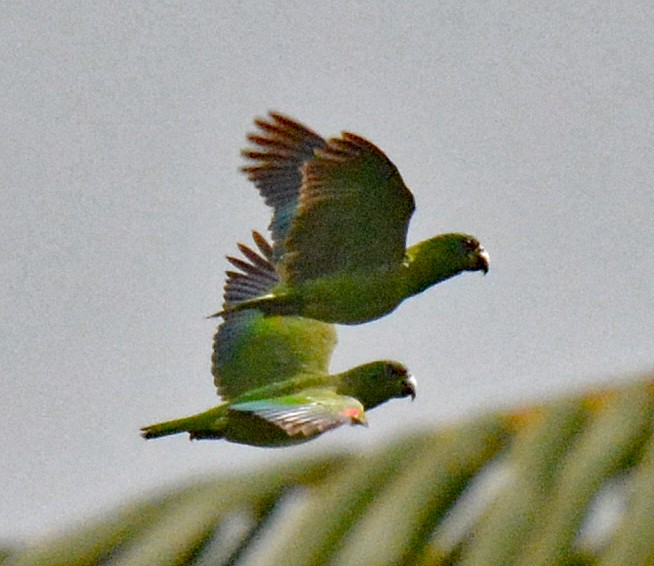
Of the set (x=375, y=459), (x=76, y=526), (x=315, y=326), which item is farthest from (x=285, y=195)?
(x=76, y=526)

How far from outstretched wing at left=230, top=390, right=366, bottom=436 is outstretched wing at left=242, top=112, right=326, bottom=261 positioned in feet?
3.65

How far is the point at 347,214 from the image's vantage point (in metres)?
5.23

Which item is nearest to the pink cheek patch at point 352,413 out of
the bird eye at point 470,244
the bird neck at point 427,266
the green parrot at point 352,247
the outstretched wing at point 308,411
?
the outstretched wing at point 308,411

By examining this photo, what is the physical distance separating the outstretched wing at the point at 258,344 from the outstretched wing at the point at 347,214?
46cm

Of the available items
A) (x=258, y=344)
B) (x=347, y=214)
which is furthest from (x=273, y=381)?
(x=347, y=214)

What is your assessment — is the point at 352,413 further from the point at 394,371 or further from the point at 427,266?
the point at 394,371

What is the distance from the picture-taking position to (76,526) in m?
6.08

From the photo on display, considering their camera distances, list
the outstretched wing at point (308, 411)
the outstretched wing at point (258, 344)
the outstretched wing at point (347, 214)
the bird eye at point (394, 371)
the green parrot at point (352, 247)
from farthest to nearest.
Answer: the outstretched wing at point (258, 344) → the bird eye at point (394, 371) → the outstretched wing at point (347, 214) → the green parrot at point (352, 247) → the outstretched wing at point (308, 411)

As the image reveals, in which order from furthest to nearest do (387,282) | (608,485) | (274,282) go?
(274,282) < (608,485) < (387,282)

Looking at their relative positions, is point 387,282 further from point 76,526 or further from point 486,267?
point 76,526

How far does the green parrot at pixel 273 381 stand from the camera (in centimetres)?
439

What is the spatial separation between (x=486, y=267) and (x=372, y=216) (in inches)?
13.0

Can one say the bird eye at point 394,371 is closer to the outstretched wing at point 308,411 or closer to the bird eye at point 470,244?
the bird eye at point 470,244

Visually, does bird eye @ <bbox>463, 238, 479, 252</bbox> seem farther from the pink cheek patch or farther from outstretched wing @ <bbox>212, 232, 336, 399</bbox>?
the pink cheek patch
